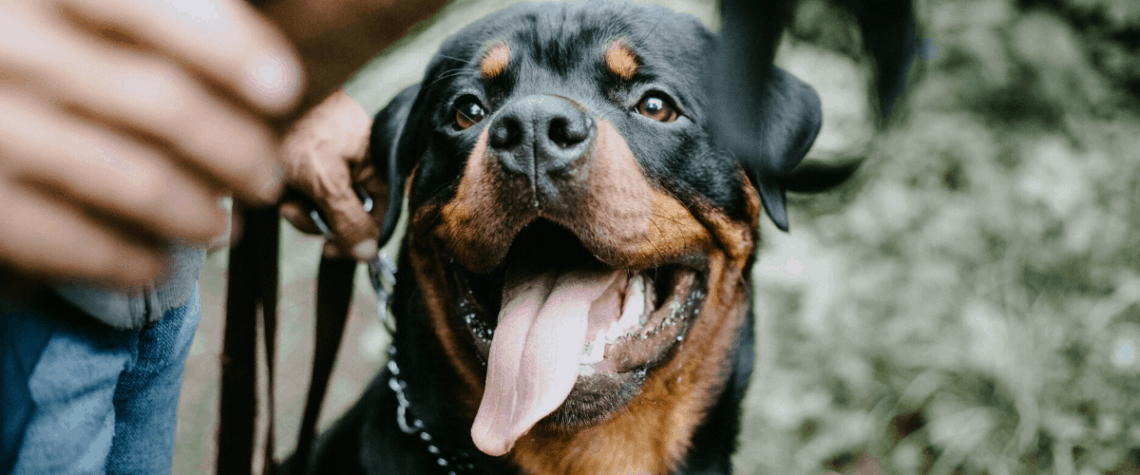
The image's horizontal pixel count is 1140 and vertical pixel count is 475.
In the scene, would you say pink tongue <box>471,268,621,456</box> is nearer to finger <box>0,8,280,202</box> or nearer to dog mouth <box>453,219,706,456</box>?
dog mouth <box>453,219,706,456</box>

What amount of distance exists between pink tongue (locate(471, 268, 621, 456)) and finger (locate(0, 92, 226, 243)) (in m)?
1.09

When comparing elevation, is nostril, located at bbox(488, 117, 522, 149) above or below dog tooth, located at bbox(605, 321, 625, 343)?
above

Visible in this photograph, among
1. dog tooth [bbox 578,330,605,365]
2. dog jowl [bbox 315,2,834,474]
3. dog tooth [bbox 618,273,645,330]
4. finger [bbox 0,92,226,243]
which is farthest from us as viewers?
dog tooth [bbox 618,273,645,330]

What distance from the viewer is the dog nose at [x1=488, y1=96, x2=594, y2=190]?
1.33 meters

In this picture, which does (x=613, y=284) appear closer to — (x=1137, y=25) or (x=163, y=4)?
(x=163, y=4)

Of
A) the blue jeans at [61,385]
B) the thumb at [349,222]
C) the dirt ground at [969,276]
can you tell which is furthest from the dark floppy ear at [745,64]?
the dirt ground at [969,276]

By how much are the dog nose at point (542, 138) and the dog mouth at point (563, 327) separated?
0.29 meters

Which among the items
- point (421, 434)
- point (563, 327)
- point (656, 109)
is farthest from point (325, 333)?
point (656, 109)

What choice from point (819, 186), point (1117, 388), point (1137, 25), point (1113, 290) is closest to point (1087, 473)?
point (1117, 388)

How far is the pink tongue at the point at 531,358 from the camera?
1394mm

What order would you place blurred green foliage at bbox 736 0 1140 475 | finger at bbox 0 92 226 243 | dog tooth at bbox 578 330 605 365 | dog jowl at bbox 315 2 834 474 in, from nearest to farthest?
finger at bbox 0 92 226 243 < dog jowl at bbox 315 2 834 474 < dog tooth at bbox 578 330 605 365 < blurred green foliage at bbox 736 0 1140 475

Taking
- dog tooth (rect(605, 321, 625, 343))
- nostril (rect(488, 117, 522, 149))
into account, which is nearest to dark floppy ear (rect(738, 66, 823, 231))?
dog tooth (rect(605, 321, 625, 343))

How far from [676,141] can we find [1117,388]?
254cm

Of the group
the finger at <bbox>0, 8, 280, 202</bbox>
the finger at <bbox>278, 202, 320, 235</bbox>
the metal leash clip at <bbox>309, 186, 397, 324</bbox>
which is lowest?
the metal leash clip at <bbox>309, 186, 397, 324</bbox>
